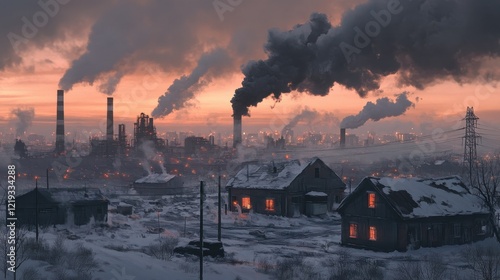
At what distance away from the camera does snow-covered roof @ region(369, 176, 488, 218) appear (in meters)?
33.0

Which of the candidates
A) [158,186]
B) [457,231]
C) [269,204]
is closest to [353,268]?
[457,231]

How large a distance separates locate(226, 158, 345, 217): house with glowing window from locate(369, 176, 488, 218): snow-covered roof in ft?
58.1

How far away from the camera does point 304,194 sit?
54062 millimetres

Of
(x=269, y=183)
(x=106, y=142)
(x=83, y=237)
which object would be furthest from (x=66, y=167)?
(x=83, y=237)

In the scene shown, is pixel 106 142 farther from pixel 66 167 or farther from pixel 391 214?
pixel 391 214

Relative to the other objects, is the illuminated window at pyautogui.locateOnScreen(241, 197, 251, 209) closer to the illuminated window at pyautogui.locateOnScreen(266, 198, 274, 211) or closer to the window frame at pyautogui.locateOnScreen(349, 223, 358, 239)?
the illuminated window at pyautogui.locateOnScreen(266, 198, 274, 211)

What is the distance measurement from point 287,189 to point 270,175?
4.05 meters

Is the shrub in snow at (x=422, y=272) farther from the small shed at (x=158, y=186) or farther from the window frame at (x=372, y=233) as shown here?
the small shed at (x=158, y=186)

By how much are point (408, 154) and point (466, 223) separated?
131 m

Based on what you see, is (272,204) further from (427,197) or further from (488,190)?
(488,190)

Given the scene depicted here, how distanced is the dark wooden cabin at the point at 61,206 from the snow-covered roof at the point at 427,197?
901 inches

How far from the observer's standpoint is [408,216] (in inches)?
1267

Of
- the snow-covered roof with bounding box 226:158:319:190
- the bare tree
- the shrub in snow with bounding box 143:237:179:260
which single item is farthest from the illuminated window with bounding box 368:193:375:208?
the snow-covered roof with bounding box 226:158:319:190

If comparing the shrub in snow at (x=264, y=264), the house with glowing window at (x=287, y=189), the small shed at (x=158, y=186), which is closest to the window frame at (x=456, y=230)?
the shrub in snow at (x=264, y=264)
